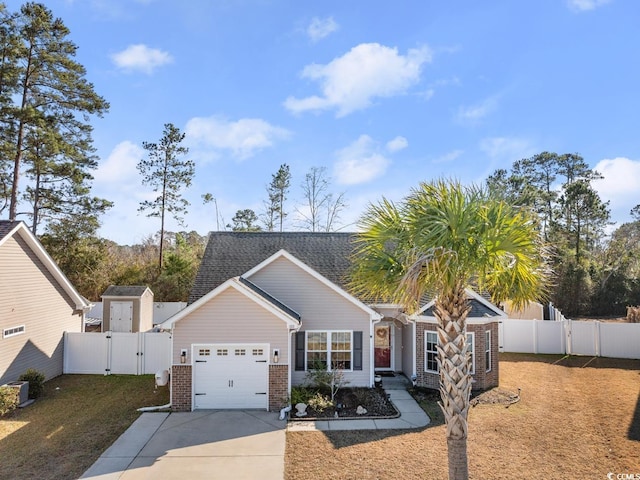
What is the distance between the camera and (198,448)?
9.37 metres

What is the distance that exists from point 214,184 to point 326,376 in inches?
1058

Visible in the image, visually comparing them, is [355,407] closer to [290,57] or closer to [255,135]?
[290,57]

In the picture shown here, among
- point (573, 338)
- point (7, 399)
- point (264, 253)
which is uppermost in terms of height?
point (264, 253)

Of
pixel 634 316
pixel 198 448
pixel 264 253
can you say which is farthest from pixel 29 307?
pixel 634 316

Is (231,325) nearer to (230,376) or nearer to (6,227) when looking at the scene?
(230,376)

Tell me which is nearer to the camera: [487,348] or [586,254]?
[487,348]

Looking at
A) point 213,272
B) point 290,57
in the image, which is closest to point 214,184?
point 213,272

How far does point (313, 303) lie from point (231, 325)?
3.51 meters

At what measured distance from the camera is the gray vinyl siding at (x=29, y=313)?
13352 mm

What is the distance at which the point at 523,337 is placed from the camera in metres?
19.6

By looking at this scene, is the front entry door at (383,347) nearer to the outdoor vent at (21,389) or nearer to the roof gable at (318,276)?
the roof gable at (318,276)

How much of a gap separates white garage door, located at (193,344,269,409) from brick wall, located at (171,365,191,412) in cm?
24

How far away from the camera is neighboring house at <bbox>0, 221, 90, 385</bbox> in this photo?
13359mm

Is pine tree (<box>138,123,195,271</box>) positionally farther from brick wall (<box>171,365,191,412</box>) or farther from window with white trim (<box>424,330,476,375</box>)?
window with white trim (<box>424,330,476,375</box>)
